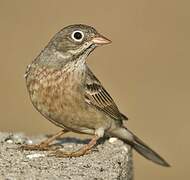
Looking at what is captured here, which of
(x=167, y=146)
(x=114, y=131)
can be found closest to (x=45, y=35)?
(x=167, y=146)

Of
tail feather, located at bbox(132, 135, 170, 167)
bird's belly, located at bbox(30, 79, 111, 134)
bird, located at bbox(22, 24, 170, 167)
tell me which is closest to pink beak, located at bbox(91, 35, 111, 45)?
bird, located at bbox(22, 24, 170, 167)

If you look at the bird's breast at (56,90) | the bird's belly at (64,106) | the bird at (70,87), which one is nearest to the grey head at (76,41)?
the bird at (70,87)

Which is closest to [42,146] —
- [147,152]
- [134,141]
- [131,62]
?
[134,141]

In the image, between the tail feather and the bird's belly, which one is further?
the tail feather

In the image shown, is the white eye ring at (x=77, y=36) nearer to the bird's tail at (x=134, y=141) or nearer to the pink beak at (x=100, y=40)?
the pink beak at (x=100, y=40)

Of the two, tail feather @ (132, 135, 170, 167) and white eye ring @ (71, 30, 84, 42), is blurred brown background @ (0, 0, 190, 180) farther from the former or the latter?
white eye ring @ (71, 30, 84, 42)

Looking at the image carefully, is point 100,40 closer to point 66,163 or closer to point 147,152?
point 66,163
